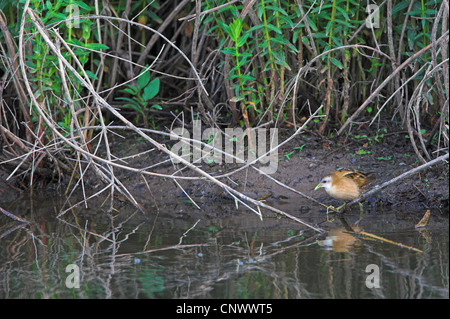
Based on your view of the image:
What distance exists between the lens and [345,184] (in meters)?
5.18

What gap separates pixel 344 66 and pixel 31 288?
11.4ft

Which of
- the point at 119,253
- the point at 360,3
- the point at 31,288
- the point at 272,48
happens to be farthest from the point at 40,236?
the point at 360,3

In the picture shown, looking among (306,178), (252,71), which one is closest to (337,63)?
(252,71)

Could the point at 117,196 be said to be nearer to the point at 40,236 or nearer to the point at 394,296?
the point at 40,236

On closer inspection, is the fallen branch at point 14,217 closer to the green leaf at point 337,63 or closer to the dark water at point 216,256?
the dark water at point 216,256

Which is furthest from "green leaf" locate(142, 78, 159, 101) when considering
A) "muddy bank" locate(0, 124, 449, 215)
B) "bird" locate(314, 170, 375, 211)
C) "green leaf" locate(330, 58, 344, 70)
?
"bird" locate(314, 170, 375, 211)

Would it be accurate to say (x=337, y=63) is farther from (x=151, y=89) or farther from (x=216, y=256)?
(x=216, y=256)

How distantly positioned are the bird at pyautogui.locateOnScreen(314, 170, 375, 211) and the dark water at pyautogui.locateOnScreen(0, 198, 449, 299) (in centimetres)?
19

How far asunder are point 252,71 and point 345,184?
147cm

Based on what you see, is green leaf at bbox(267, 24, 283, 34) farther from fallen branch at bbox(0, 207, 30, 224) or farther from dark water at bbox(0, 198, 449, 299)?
fallen branch at bbox(0, 207, 30, 224)

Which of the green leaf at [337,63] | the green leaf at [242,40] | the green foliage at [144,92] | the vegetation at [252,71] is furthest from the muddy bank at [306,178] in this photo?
the green leaf at [242,40]

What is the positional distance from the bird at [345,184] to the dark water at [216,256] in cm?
19

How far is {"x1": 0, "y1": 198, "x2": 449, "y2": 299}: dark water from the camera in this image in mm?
3625

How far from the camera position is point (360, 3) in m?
5.75
